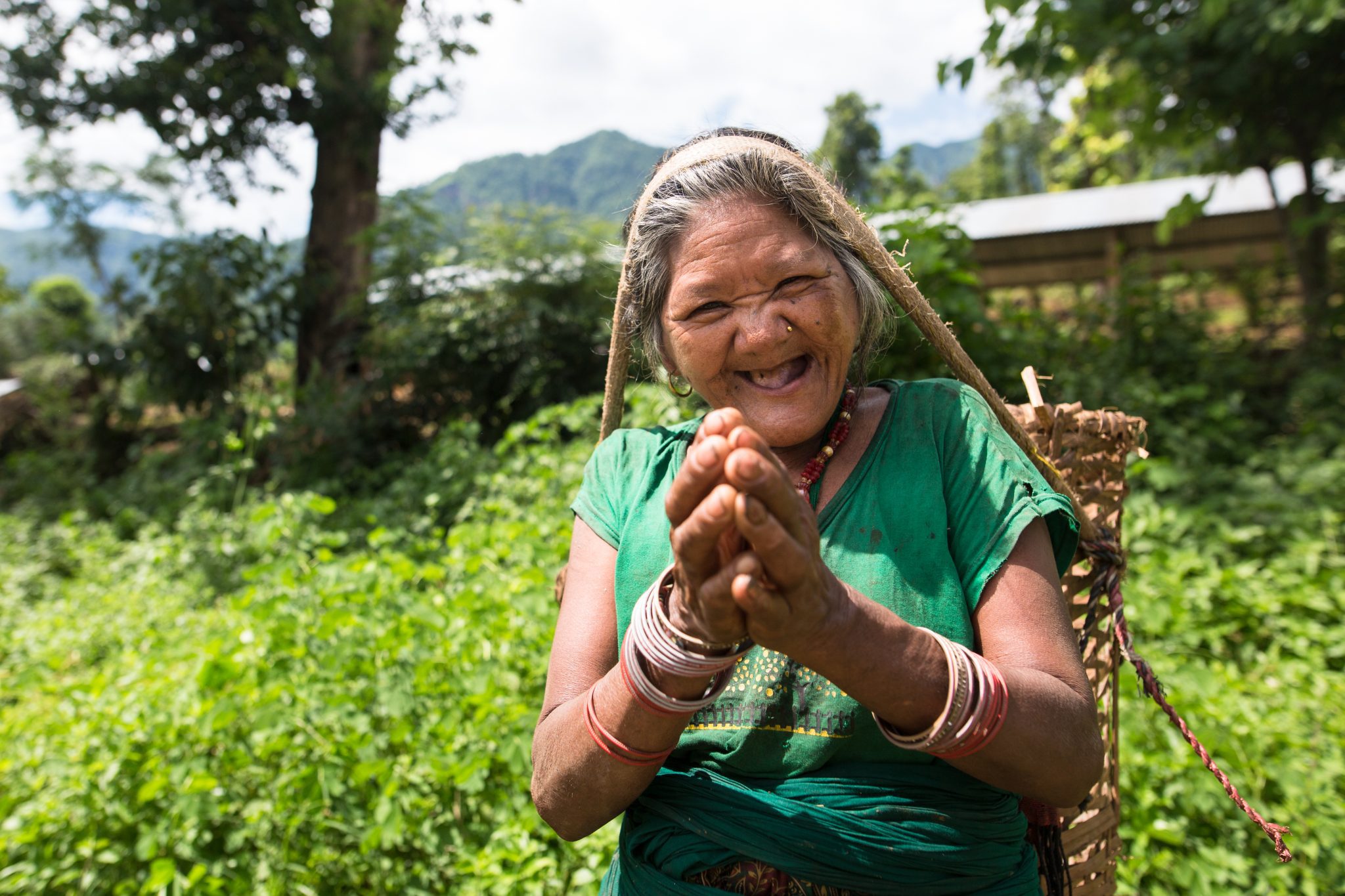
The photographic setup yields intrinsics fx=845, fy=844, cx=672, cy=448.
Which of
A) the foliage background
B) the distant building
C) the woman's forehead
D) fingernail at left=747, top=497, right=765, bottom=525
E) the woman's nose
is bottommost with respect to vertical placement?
the foliage background

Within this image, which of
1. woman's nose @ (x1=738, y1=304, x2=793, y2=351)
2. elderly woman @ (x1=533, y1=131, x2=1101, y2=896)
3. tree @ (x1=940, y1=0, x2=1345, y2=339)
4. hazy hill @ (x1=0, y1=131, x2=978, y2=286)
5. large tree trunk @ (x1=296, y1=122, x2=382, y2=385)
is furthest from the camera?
large tree trunk @ (x1=296, y1=122, x2=382, y2=385)

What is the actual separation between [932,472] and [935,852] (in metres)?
0.58

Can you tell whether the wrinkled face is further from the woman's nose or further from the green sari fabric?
the green sari fabric

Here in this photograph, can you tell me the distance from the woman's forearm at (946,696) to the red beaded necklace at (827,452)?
404mm

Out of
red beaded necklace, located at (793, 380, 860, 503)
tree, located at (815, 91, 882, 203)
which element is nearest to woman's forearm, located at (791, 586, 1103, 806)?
red beaded necklace, located at (793, 380, 860, 503)

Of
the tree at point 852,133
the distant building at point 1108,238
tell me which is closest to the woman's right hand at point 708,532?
the distant building at point 1108,238

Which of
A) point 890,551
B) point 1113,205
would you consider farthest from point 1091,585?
point 1113,205

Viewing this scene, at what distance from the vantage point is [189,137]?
7.73 metres

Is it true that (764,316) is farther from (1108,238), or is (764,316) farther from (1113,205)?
(1113,205)

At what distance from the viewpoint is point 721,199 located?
4.75ft

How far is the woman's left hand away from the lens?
941 mm

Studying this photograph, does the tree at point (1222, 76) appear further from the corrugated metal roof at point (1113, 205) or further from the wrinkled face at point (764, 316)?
the wrinkled face at point (764, 316)

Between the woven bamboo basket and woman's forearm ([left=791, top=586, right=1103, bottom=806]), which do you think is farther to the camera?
the woven bamboo basket

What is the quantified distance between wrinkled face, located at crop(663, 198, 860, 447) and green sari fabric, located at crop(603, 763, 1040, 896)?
0.57 metres
